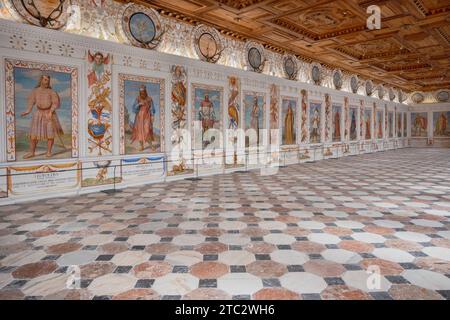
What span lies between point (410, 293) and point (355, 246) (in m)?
1.41

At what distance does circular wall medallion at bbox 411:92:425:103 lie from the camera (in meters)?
31.6

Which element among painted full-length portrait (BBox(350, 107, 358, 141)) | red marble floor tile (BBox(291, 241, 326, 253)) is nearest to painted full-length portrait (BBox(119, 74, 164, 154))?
red marble floor tile (BBox(291, 241, 326, 253))

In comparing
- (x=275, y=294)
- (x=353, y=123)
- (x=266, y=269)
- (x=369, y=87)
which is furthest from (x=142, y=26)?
(x=369, y=87)

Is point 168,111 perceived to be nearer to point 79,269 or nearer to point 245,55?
point 245,55

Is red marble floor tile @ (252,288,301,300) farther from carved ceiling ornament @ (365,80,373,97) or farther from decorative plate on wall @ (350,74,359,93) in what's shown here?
carved ceiling ornament @ (365,80,373,97)

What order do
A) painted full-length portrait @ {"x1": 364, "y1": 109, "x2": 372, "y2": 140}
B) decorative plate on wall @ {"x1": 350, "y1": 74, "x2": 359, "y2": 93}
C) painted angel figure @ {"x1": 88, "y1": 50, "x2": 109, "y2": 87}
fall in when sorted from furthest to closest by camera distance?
painted full-length portrait @ {"x1": 364, "y1": 109, "x2": 372, "y2": 140} < decorative plate on wall @ {"x1": 350, "y1": 74, "x2": 359, "y2": 93} < painted angel figure @ {"x1": 88, "y1": 50, "x2": 109, "y2": 87}

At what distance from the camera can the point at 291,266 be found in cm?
404

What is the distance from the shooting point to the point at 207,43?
12461 mm

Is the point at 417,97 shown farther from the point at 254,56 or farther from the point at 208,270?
the point at 208,270

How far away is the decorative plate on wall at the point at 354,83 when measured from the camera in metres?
22.4

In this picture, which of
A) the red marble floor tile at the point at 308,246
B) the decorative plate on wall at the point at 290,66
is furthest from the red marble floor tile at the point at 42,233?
the decorative plate on wall at the point at 290,66

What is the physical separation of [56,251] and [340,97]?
65.3ft

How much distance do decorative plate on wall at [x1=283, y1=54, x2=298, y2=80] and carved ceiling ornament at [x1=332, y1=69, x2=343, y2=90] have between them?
15.1ft

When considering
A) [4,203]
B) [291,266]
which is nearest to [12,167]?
[4,203]
